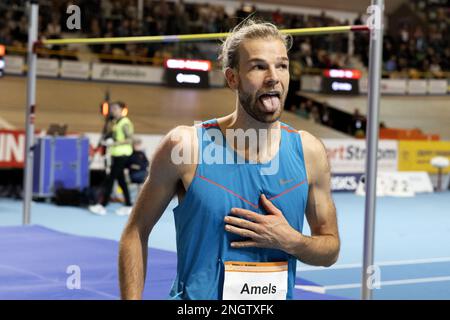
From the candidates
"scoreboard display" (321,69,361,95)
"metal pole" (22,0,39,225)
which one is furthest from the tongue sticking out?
"scoreboard display" (321,69,361,95)

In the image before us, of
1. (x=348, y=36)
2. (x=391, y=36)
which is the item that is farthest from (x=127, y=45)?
(x=391, y=36)

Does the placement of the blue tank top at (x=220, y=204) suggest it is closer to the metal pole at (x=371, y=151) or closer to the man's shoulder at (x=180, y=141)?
the man's shoulder at (x=180, y=141)

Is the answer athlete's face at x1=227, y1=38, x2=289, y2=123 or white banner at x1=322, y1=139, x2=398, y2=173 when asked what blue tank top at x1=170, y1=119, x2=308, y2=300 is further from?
white banner at x1=322, y1=139, x2=398, y2=173

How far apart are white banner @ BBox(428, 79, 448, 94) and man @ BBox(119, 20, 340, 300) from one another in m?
35.4

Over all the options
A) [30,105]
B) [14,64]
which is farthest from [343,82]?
[14,64]

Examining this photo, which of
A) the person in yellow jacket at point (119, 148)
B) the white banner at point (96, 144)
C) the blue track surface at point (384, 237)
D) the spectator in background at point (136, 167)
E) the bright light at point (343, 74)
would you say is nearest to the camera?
the blue track surface at point (384, 237)

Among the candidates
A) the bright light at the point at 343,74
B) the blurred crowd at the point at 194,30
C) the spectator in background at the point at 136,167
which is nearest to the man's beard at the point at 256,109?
the spectator in background at the point at 136,167

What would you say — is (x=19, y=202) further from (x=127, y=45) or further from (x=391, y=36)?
(x=391, y=36)

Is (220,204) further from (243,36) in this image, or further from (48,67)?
(48,67)

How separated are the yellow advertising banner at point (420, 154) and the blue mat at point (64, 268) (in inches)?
544

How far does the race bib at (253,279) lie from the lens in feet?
10.5

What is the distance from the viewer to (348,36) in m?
36.9

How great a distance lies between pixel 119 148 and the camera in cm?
1527

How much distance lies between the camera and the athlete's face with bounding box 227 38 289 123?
122 inches
